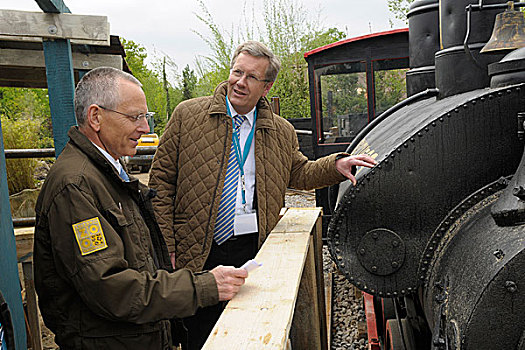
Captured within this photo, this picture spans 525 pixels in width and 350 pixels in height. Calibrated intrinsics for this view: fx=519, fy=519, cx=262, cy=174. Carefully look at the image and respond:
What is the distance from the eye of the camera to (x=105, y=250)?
1.46 metres

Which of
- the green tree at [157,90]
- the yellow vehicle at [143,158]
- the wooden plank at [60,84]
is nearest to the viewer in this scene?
the wooden plank at [60,84]

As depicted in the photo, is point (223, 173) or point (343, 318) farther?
point (343, 318)

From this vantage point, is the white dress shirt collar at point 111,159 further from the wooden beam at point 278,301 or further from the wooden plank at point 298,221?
the wooden plank at point 298,221

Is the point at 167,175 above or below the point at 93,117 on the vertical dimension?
below

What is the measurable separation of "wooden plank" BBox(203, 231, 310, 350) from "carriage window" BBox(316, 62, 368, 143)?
18.9 feet

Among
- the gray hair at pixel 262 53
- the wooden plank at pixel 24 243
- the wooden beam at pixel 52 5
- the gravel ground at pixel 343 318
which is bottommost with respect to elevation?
the gravel ground at pixel 343 318

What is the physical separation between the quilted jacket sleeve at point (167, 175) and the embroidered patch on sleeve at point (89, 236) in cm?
97

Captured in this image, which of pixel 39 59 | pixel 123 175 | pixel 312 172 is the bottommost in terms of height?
pixel 312 172

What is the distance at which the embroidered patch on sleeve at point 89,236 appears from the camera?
4.73ft

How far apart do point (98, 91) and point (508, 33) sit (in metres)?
1.92

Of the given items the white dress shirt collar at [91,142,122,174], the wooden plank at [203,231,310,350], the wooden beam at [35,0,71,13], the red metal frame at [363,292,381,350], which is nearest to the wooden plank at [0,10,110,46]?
the wooden beam at [35,0,71,13]

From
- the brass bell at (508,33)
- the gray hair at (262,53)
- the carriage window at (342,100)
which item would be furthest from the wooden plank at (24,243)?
the carriage window at (342,100)

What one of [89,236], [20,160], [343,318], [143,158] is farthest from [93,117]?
[143,158]

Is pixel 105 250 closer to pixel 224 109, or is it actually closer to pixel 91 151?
pixel 91 151
